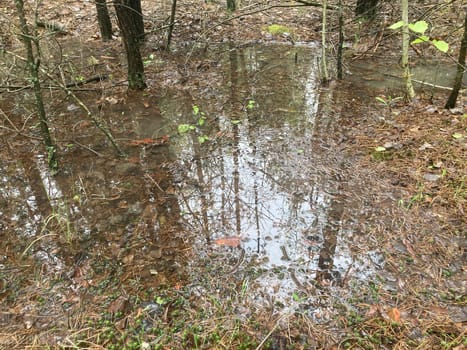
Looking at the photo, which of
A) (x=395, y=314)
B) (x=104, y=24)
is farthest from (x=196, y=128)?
(x=104, y=24)

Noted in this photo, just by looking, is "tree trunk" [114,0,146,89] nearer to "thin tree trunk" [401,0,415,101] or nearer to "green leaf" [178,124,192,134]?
"green leaf" [178,124,192,134]

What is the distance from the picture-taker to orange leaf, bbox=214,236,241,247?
10.1 ft

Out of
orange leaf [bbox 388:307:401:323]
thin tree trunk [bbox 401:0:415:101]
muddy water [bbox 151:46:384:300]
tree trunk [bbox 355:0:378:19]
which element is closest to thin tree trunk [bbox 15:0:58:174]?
muddy water [bbox 151:46:384:300]

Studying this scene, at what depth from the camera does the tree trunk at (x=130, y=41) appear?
539cm

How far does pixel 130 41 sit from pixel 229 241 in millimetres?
4315

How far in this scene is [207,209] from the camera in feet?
11.5

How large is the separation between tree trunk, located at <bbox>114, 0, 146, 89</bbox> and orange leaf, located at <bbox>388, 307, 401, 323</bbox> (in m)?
5.39

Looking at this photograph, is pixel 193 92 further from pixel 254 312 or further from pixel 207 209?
pixel 254 312

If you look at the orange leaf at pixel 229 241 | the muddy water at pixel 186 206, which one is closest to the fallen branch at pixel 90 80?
the muddy water at pixel 186 206

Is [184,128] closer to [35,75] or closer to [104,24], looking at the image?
[35,75]

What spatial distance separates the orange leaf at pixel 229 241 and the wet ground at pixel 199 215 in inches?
0.5

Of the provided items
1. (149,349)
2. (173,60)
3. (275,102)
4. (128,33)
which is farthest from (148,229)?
(173,60)

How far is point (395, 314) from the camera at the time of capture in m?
2.41

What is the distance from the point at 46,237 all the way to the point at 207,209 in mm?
1559
